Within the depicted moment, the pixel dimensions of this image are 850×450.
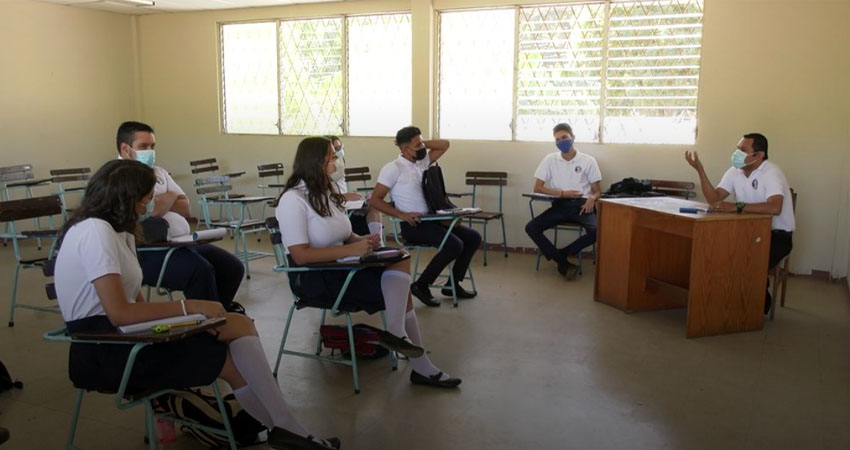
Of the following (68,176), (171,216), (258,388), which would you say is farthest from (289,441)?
(68,176)

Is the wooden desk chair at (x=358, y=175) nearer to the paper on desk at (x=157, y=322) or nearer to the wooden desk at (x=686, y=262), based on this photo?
the wooden desk at (x=686, y=262)

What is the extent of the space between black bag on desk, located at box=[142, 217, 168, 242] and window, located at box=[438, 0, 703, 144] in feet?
13.5

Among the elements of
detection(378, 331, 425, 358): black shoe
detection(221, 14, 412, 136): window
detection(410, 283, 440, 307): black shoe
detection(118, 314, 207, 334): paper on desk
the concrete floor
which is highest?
detection(221, 14, 412, 136): window

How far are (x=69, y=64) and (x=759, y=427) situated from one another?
8154 millimetres

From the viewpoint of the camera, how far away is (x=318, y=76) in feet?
26.5

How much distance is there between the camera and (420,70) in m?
7.35

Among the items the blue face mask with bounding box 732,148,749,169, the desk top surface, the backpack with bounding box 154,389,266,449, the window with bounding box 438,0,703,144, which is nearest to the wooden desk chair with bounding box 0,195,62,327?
the backpack with bounding box 154,389,266,449

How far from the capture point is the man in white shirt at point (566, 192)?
244 inches

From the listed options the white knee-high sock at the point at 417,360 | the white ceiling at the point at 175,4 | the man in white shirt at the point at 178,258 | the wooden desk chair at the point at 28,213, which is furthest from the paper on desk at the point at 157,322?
the white ceiling at the point at 175,4

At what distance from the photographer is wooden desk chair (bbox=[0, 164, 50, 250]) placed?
7.07m

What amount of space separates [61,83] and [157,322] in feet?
22.8

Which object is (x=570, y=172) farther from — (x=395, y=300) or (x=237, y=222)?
(x=395, y=300)

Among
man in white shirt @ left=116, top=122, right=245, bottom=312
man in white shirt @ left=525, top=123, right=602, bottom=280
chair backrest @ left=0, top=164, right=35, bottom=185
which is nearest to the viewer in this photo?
man in white shirt @ left=116, top=122, right=245, bottom=312

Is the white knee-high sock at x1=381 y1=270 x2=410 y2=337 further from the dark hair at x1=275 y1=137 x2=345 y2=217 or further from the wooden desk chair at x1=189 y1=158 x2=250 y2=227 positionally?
the wooden desk chair at x1=189 y1=158 x2=250 y2=227
